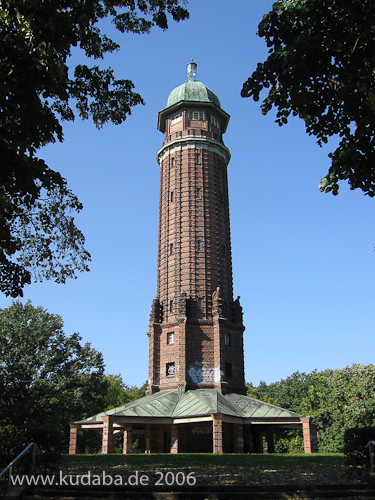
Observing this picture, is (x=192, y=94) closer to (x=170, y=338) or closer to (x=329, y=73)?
(x=170, y=338)

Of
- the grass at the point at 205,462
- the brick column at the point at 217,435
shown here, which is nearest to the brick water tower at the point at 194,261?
the brick column at the point at 217,435

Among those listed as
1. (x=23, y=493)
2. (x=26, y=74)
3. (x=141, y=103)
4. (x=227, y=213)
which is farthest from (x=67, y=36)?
(x=227, y=213)

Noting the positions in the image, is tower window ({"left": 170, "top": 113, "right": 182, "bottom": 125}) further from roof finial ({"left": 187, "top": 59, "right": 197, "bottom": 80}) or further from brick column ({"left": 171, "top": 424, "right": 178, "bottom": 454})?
brick column ({"left": 171, "top": 424, "right": 178, "bottom": 454})

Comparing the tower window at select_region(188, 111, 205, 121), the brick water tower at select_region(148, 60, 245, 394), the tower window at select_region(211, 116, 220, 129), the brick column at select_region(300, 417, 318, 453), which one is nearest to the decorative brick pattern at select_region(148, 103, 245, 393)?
the brick water tower at select_region(148, 60, 245, 394)

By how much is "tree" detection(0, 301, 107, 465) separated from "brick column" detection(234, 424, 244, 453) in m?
13.5

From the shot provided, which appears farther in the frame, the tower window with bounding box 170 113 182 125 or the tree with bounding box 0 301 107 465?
the tower window with bounding box 170 113 182 125

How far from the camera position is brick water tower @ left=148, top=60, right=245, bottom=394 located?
1394 inches

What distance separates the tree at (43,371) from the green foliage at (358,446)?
93.8 feet

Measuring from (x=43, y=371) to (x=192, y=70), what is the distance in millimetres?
31326

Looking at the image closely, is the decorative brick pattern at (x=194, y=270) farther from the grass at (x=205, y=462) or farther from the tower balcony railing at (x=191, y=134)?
the grass at (x=205, y=462)

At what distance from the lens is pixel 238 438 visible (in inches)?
1241

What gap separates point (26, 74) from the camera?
343 inches

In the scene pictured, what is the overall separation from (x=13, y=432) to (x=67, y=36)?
8956 mm

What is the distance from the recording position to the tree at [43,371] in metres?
38.5
